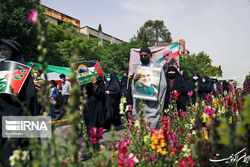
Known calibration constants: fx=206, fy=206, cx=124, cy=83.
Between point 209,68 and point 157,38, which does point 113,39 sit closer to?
point 157,38

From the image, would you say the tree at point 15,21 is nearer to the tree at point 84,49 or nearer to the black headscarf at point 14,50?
the tree at point 84,49

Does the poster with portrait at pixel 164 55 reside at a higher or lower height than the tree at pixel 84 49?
lower

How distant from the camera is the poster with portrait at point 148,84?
3646 mm

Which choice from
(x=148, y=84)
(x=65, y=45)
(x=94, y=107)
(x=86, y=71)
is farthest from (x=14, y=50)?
(x=65, y=45)

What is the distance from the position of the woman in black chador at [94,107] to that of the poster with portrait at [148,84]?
156 centimetres

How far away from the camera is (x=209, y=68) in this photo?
56.8 meters

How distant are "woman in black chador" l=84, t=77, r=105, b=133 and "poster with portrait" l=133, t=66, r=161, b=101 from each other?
1564mm

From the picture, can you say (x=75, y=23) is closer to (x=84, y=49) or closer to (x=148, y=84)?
(x=84, y=49)

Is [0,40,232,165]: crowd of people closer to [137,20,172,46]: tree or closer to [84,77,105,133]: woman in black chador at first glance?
[84,77,105,133]: woman in black chador

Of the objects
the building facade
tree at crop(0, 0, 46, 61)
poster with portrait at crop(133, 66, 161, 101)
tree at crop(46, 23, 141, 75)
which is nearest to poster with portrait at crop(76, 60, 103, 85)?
poster with portrait at crop(133, 66, 161, 101)

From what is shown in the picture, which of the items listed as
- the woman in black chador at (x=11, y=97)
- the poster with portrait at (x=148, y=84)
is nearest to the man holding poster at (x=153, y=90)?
the poster with portrait at (x=148, y=84)

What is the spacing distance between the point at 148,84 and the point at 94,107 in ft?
6.61

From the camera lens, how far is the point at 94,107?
17.0ft

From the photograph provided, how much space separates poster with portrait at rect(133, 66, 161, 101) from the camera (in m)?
3.65
